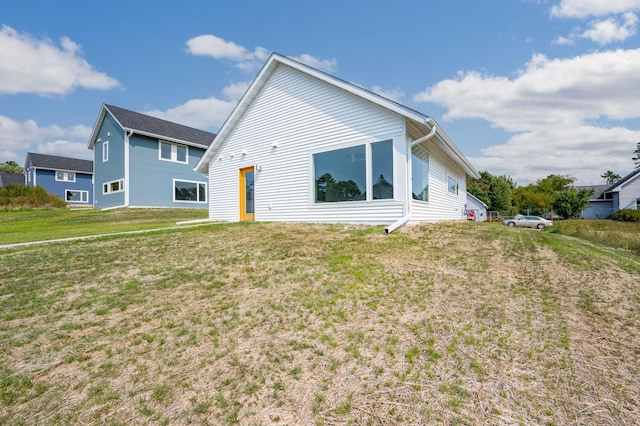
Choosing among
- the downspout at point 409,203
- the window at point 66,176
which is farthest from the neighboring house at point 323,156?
the window at point 66,176

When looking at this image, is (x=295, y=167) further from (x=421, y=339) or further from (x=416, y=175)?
(x=421, y=339)

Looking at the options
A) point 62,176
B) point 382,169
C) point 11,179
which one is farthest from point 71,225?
point 11,179

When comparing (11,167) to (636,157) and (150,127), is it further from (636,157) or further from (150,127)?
(636,157)

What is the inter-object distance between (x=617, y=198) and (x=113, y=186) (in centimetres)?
4853

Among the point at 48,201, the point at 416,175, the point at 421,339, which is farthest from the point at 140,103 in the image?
the point at 421,339

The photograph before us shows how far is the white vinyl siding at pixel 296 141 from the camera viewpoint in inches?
339

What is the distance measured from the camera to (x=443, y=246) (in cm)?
604

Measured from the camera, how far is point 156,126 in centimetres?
2158

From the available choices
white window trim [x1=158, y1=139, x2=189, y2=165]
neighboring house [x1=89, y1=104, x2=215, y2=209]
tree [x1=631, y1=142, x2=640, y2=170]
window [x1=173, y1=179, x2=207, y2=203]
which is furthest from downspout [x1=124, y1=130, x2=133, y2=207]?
tree [x1=631, y1=142, x2=640, y2=170]

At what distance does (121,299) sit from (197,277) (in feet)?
3.37

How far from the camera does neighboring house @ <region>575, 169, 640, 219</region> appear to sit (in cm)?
3138

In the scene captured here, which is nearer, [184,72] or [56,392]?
[56,392]

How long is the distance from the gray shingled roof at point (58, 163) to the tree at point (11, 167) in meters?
41.1

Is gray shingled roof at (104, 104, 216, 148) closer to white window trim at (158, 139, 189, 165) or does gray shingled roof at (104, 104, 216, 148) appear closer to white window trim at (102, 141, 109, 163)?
white window trim at (158, 139, 189, 165)
